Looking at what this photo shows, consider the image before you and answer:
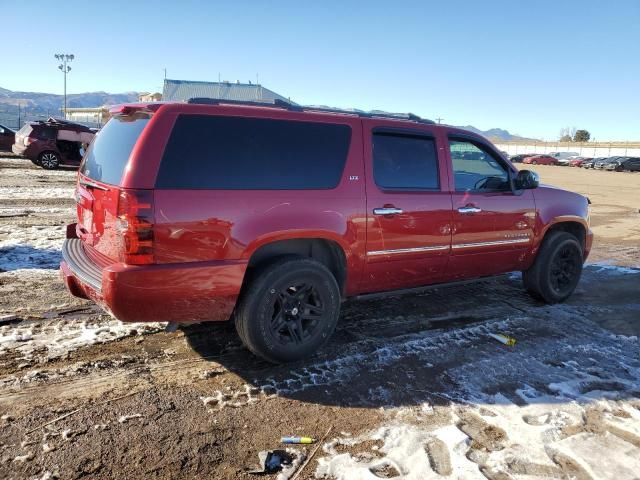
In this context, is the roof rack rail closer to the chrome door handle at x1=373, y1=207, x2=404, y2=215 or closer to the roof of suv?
the roof of suv

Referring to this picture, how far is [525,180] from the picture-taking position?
5395 mm

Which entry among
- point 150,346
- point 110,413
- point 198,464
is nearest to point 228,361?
point 150,346

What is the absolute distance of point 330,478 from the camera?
2666 millimetres

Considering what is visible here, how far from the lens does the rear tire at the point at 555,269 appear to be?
573 cm

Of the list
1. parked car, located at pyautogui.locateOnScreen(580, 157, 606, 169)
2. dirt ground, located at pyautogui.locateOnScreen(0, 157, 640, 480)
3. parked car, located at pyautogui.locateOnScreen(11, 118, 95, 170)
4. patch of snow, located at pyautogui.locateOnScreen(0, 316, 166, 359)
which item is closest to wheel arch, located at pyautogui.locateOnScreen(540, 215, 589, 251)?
dirt ground, located at pyautogui.locateOnScreen(0, 157, 640, 480)

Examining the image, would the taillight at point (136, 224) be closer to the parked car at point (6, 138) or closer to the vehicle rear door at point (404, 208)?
the vehicle rear door at point (404, 208)

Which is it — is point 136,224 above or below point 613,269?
above

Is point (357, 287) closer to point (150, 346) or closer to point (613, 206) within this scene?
point (150, 346)

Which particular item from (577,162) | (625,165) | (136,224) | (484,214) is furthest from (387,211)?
(577,162)

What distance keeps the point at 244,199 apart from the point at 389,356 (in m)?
1.80

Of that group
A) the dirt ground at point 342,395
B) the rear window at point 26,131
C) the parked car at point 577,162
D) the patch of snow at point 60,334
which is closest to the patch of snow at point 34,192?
the rear window at point 26,131

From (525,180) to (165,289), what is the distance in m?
3.94

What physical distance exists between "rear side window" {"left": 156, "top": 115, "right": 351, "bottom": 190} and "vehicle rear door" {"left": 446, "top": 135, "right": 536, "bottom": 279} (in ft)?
4.73

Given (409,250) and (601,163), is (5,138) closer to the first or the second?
(409,250)
